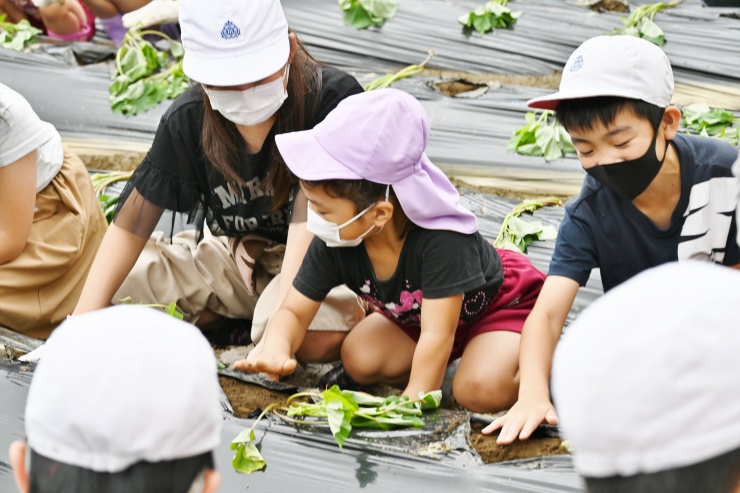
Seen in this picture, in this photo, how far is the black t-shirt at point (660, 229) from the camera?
7.27 ft

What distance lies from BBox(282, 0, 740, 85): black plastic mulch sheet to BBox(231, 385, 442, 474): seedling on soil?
2376 mm

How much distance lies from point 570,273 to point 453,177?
4.59 ft

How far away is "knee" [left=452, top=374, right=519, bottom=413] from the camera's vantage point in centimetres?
235

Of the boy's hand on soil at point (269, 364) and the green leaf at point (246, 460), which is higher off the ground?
the green leaf at point (246, 460)

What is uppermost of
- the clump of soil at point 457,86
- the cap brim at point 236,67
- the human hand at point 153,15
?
the cap brim at point 236,67

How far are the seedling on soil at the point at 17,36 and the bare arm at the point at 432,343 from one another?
10.4 feet

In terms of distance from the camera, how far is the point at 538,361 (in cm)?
221

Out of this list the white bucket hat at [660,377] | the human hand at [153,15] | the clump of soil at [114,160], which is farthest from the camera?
the human hand at [153,15]

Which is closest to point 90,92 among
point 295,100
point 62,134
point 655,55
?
point 62,134

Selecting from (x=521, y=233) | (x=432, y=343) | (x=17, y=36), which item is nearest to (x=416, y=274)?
(x=432, y=343)

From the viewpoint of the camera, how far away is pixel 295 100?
2.51 m

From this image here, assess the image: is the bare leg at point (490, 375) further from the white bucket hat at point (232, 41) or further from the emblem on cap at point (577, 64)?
the white bucket hat at point (232, 41)

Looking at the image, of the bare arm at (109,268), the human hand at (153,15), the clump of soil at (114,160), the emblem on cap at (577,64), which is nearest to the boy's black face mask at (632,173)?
the emblem on cap at (577,64)

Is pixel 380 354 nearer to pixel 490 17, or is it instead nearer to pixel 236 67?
pixel 236 67
